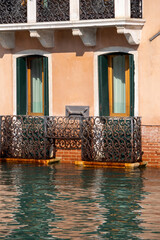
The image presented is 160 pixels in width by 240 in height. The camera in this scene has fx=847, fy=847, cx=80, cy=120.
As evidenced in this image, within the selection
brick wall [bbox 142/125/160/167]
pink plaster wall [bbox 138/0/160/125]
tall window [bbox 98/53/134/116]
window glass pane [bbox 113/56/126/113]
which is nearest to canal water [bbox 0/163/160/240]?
brick wall [bbox 142/125/160/167]

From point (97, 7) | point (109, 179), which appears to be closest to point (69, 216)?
point (109, 179)

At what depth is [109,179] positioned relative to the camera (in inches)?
830

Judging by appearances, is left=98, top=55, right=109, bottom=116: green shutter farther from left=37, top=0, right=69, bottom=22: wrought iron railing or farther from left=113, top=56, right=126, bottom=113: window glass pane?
left=37, top=0, right=69, bottom=22: wrought iron railing

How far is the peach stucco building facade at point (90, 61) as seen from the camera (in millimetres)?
23656

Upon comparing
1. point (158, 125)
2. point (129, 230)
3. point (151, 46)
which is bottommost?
point (129, 230)

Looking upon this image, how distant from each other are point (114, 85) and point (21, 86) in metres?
3.09

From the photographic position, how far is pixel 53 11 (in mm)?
24781

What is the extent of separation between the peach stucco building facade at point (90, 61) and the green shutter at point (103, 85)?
11 centimetres

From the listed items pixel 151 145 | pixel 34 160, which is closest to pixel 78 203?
pixel 151 145

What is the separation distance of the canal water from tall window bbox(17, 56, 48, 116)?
2875 mm

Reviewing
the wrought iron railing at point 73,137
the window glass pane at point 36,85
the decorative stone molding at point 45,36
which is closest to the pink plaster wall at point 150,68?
the wrought iron railing at point 73,137

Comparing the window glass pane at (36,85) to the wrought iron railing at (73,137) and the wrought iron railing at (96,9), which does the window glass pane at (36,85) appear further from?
the wrought iron railing at (96,9)

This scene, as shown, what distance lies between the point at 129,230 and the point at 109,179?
672 centimetres

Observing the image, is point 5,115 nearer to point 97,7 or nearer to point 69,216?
point 97,7
